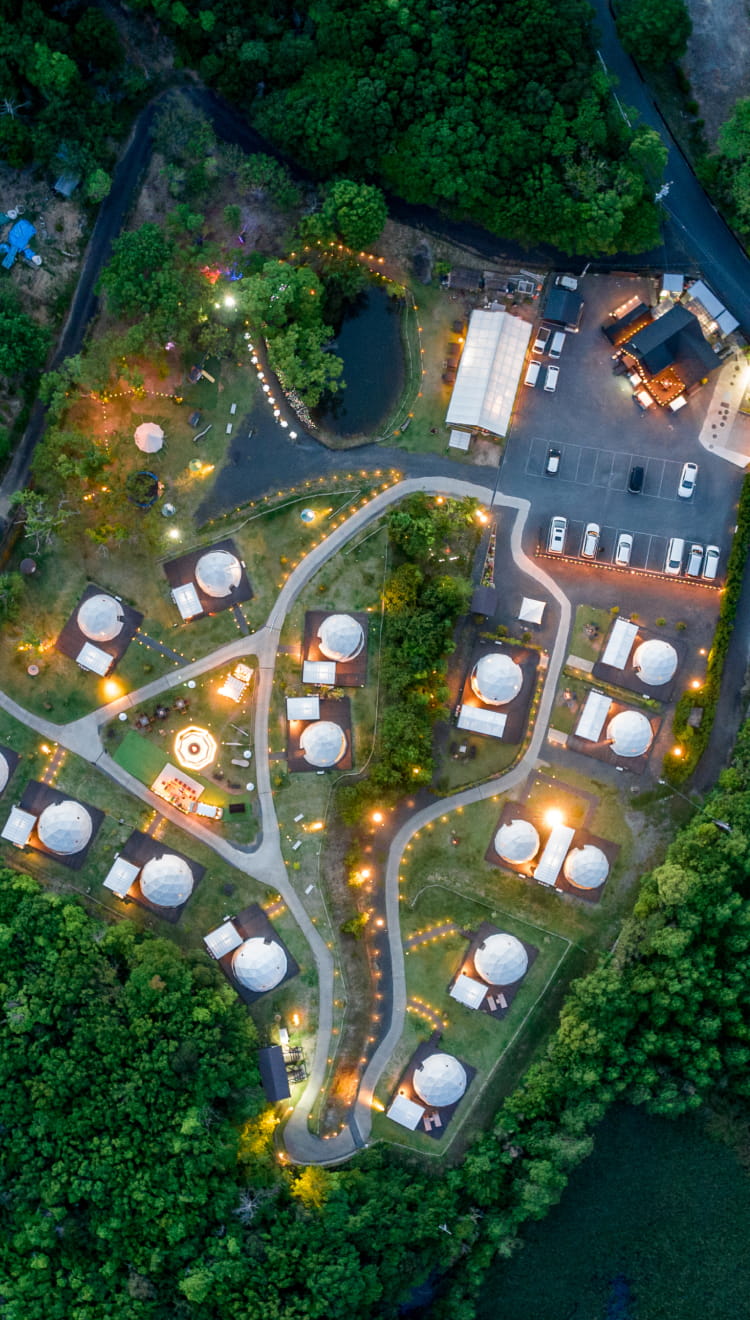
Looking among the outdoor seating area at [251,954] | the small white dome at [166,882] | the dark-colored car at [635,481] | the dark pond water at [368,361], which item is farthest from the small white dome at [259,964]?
the dark-colored car at [635,481]

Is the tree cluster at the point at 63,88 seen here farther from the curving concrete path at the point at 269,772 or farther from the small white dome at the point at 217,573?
the curving concrete path at the point at 269,772

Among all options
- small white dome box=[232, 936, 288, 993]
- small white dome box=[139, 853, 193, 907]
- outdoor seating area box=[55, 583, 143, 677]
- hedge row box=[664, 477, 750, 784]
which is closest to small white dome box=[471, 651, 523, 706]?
hedge row box=[664, 477, 750, 784]

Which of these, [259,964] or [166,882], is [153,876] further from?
[259,964]

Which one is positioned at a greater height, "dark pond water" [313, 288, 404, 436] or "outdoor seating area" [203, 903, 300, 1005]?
"dark pond water" [313, 288, 404, 436]

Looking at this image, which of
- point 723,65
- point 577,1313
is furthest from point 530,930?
point 723,65

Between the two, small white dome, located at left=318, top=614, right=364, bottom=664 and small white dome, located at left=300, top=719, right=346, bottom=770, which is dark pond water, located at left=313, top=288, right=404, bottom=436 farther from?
small white dome, located at left=300, top=719, right=346, bottom=770

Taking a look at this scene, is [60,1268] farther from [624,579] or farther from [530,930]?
[624,579]

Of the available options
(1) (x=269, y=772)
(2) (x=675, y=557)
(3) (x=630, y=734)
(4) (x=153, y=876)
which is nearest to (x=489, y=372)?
(2) (x=675, y=557)
